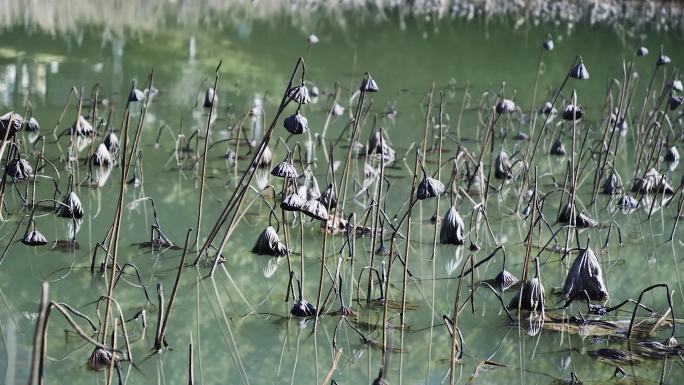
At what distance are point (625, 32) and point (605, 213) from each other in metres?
10.0

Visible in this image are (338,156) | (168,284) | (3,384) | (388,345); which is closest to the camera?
(3,384)

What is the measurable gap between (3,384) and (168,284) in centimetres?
96

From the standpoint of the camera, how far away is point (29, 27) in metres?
11.2

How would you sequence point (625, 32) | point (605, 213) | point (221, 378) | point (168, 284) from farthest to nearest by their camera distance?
point (625, 32) → point (605, 213) → point (168, 284) → point (221, 378)

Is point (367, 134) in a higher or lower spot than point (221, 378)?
lower

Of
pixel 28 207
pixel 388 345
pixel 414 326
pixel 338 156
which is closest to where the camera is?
pixel 388 345

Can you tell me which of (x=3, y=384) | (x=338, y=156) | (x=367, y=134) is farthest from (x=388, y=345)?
(x=367, y=134)

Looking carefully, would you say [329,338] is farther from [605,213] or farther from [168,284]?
[605,213]

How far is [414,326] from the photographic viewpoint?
135 inches

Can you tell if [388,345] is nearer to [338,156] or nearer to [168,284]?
[168,284]

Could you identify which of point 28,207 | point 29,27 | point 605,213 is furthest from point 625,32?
point 28,207

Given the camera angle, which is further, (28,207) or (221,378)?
(28,207)

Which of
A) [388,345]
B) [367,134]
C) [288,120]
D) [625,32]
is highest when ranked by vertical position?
[288,120]

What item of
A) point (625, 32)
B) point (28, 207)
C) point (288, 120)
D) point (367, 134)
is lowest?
point (625, 32)
